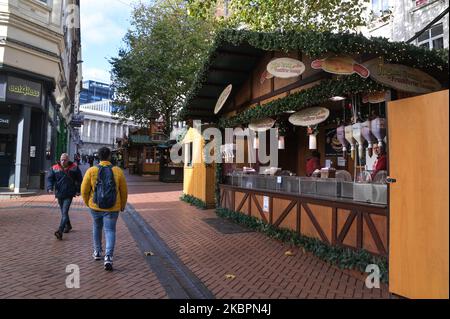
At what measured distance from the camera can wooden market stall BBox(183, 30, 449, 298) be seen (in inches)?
156

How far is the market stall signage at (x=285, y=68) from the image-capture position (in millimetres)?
6914

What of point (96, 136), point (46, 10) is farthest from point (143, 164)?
point (96, 136)

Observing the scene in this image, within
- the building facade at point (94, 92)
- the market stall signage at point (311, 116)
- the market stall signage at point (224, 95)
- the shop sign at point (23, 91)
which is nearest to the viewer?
the market stall signage at point (311, 116)

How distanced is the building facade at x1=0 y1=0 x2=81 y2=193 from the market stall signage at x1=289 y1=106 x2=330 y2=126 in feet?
35.2

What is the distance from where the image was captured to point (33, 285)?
4.65m

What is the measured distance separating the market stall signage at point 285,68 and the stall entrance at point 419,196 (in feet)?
9.08

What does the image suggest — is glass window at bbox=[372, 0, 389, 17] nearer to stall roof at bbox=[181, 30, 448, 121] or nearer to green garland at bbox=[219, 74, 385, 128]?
stall roof at bbox=[181, 30, 448, 121]

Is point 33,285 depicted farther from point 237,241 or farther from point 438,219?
point 438,219

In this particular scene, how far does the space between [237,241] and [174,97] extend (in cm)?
1635

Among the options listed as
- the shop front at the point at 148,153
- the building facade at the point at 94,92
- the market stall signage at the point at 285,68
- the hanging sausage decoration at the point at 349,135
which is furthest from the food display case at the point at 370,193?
the building facade at the point at 94,92

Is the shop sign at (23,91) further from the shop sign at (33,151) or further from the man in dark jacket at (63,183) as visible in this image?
the man in dark jacket at (63,183)

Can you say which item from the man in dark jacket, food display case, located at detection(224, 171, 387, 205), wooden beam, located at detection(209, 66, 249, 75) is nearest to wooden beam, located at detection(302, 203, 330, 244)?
food display case, located at detection(224, 171, 387, 205)

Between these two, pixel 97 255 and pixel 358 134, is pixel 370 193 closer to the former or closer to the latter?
pixel 358 134

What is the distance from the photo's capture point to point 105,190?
5270 millimetres
